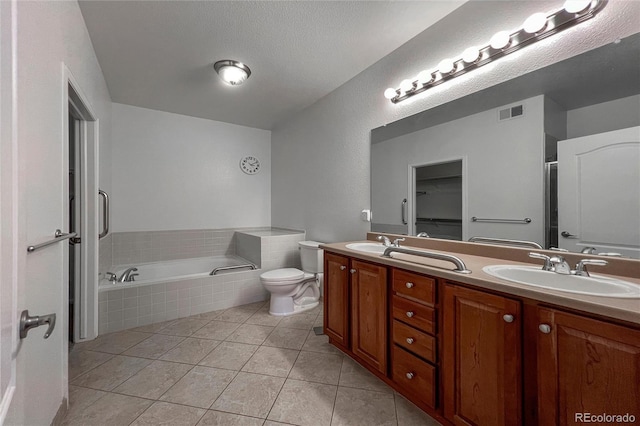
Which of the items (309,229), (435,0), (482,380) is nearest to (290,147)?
(309,229)

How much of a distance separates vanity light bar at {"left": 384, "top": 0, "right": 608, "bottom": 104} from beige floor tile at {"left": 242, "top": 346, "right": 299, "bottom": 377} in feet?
7.26

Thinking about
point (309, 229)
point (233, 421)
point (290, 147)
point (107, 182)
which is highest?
point (290, 147)

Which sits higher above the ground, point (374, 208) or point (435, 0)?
point (435, 0)

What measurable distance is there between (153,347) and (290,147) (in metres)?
2.76

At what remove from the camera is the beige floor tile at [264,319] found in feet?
8.01

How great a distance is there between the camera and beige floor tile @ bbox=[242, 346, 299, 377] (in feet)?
5.59

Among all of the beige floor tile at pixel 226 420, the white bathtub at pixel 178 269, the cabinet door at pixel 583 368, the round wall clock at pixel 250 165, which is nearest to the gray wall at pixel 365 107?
the round wall clock at pixel 250 165

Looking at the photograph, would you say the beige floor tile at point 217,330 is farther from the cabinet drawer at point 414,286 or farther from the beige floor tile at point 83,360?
the cabinet drawer at point 414,286

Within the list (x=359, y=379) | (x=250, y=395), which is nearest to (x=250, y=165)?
(x=250, y=395)

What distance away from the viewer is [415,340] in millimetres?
1312

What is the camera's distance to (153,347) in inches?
79.1

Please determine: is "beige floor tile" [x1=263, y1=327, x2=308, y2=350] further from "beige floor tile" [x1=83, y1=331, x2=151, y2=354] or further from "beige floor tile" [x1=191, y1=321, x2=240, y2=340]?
"beige floor tile" [x1=83, y1=331, x2=151, y2=354]

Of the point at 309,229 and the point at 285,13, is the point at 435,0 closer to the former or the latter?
the point at 285,13

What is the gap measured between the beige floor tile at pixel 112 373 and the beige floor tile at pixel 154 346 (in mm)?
64
